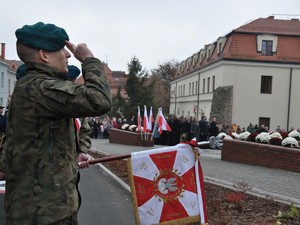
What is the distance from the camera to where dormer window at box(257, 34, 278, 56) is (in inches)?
1778

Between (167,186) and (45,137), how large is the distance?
3000 mm

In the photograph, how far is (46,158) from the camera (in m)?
2.26

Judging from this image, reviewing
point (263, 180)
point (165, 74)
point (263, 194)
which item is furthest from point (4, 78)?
point (263, 194)

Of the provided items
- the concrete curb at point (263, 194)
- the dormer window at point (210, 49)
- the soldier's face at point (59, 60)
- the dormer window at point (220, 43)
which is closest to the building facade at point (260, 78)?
the dormer window at point (220, 43)

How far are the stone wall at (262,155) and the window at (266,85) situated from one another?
97.7 ft

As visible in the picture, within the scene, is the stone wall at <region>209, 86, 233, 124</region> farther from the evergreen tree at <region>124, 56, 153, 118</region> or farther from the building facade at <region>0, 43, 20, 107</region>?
the building facade at <region>0, 43, 20, 107</region>

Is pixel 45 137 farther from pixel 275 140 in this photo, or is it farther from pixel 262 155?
pixel 275 140

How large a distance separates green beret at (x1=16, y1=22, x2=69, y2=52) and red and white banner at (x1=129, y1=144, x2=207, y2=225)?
2.72 metres

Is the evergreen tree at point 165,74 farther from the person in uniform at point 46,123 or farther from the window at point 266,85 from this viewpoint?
the person in uniform at point 46,123

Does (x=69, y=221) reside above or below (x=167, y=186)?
above

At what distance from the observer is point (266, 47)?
150ft

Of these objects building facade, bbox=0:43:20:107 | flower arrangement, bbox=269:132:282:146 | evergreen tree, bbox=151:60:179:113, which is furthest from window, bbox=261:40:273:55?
evergreen tree, bbox=151:60:179:113

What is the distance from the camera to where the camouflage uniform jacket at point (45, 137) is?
2.20 meters

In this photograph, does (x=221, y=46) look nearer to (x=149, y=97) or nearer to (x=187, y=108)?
(x=149, y=97)
